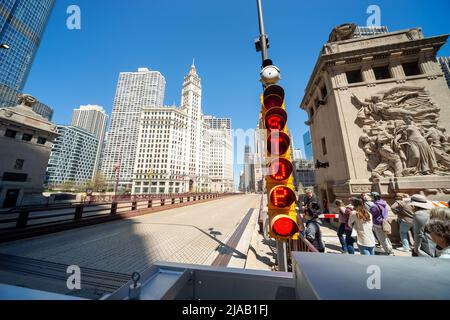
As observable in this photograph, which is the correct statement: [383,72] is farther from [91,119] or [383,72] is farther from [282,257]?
[91,119]

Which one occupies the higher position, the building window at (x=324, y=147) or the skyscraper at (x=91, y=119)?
the skyscraper at (x=91, y=119)

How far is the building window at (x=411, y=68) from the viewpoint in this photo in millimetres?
10096

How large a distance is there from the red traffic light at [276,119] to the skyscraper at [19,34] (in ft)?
301

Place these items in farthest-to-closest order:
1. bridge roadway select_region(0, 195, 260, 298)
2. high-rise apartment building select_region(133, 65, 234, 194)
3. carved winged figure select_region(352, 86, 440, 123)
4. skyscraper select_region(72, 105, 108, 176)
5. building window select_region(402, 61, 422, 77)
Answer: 1. skyscraper select_region(72, 105, 108, 176)
2. high-rise apartment building select_region(133, 65, 234, 194)
3. building window select_region(402, 61, 422, 77)
4. carved winged figure select_region(352, 86, 440, 123)
5. bridge roadway select_region(0, 195, 260, 298)

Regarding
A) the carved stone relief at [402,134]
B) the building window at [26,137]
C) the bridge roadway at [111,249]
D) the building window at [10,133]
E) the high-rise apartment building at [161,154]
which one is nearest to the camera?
the bridge roadway at [111,249]

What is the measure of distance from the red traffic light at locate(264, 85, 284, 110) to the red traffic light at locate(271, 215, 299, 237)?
1773mm

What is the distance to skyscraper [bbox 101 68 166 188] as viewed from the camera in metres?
111

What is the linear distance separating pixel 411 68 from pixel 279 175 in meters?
14.7

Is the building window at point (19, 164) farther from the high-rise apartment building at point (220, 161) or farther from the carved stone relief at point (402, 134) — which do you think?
the high-rise apartment building at point (220, 161)

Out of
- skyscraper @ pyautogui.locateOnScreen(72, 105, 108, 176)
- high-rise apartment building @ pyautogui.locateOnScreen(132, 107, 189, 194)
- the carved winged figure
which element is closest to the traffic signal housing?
the carved winged figure

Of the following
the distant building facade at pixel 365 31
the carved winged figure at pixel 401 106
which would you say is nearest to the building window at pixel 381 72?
the carved winged figure at pixel 401 106

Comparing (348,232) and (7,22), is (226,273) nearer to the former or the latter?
(348,232)

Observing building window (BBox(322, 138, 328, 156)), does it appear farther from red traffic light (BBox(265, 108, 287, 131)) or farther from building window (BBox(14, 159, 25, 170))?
building window (BBox(14, 159, 25, 170))

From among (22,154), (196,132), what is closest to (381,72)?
(22,154)
